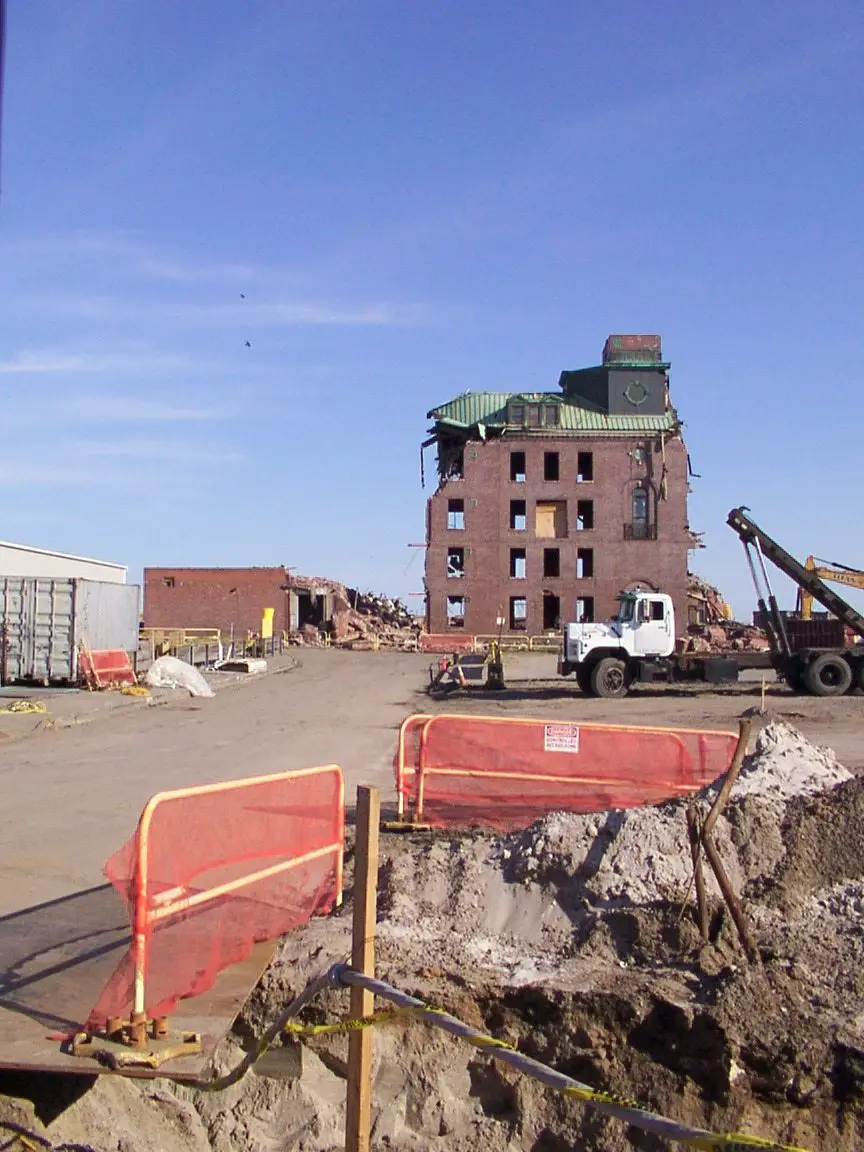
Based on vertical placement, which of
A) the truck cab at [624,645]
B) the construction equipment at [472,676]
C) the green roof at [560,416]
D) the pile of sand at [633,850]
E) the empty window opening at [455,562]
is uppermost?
the green roof at [560,416]

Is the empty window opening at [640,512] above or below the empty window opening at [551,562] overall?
above

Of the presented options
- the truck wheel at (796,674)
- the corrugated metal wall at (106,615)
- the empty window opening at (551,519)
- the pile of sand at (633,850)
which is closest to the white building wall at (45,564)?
the corrugated metal wall at (106,615)

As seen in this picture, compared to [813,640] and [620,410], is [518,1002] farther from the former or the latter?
[620,410]

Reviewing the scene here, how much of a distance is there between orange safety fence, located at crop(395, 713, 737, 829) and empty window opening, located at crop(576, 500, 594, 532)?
5847 cm

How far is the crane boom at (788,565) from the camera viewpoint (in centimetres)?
3278

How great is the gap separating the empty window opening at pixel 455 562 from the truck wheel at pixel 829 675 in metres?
38.9

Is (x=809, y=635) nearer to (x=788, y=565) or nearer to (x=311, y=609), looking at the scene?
(x=788, y=565)

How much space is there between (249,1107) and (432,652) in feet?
189

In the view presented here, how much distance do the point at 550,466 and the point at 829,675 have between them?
40494 mm

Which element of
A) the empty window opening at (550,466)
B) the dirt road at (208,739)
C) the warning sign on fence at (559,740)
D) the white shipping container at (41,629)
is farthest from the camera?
the empty window opening at (550,466)

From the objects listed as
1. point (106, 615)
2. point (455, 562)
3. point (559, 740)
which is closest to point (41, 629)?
point (106, 615)

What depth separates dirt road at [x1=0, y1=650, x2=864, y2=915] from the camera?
11500 millimetres

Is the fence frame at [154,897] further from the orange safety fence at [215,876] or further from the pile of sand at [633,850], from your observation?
the pile of sand at [633,850]

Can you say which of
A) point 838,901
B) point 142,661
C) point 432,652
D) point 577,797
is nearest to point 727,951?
point 838,901
